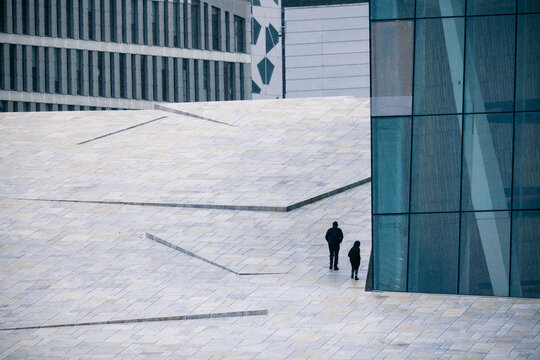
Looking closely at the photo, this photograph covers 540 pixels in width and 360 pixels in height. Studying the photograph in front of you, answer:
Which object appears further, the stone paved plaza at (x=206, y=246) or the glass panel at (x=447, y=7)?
the glass panel at (x=447, y=7)

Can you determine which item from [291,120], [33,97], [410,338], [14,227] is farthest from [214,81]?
[410,338]

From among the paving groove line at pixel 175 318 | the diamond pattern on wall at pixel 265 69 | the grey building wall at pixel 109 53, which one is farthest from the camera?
the diamond pattern on wall at pixel 265 69

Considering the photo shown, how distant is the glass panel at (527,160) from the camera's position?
3097 cm

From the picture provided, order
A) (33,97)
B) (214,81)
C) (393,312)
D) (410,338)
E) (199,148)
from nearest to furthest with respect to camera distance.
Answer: (410,338), (393,312), (199,148), (33,97), (214,81)

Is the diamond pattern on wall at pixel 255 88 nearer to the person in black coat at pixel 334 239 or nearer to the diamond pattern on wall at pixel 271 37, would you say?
the diamond pattern on wall at pixel 271 37

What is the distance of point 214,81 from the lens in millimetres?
76812

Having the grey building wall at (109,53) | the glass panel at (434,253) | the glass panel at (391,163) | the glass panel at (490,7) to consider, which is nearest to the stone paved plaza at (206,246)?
the glass panel at (434,253)

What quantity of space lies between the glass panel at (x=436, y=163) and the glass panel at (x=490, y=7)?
8.38ft

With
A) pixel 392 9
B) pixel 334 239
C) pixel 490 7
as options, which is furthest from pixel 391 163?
pixel 490 7

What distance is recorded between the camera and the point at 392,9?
1227 inches

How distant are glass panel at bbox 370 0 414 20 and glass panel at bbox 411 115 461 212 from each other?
2537mm

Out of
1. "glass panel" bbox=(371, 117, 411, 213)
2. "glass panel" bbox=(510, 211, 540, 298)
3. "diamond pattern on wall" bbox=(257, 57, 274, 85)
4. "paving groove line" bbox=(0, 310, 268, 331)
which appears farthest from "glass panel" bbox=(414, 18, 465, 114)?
"diamond pattern on wall" bbox=(257, 57, 274, 85)

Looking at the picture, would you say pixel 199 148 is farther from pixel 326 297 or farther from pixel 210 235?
pixel 326 297

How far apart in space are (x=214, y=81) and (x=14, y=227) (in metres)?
41.1
